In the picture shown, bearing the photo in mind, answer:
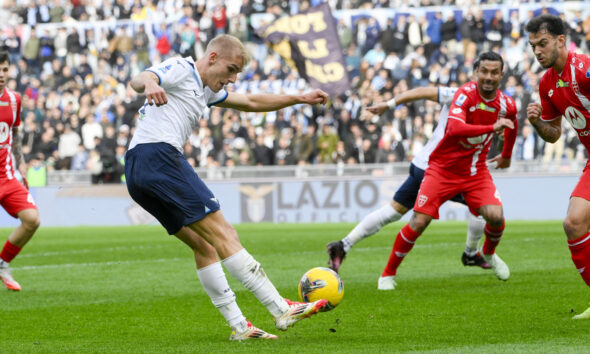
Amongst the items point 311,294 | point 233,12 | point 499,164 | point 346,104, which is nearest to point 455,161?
point 499,164

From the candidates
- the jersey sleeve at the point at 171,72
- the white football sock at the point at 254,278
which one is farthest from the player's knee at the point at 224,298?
the jersey sleeve at the point at 171,72

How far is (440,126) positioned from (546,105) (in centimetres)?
255

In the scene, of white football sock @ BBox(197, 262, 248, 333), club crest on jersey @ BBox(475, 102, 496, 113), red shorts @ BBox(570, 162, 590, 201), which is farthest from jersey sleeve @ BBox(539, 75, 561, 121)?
white football sock @ BBox(197, 262, 248, 333)

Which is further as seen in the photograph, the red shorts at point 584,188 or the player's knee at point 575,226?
the red shorts at point 584,188

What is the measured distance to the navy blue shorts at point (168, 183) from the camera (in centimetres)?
637

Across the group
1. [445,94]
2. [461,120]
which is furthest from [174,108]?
[445,94]

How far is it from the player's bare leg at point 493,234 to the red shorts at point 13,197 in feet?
16.0

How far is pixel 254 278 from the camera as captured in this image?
649cm

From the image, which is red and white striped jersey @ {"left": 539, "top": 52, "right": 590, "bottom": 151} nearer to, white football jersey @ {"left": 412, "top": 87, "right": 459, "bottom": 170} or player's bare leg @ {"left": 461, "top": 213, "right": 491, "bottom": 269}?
white football jersey @ {"left": 412, "top": 87, "right": 459, "bottom": 170}

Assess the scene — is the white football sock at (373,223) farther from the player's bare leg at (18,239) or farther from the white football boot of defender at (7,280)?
the white football boot of defender at (7,280)

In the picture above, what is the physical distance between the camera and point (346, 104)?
25.1 metres

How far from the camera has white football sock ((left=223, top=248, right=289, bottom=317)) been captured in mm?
6461

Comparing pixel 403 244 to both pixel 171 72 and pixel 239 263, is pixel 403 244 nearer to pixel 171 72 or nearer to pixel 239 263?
pixel 239 263

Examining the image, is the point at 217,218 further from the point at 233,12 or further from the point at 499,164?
the point at 233,12
